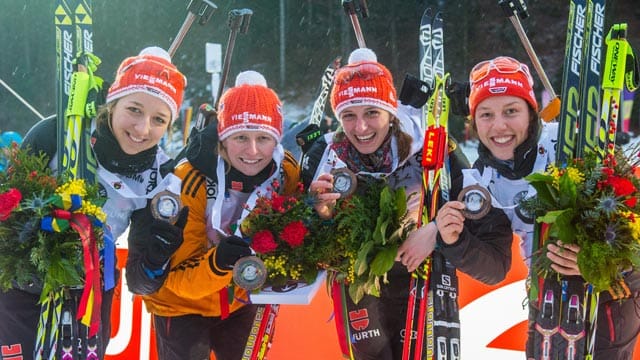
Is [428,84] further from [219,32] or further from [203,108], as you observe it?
[219,32]

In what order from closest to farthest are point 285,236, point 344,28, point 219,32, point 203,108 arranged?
point 285,236 → point 203,108 → point 344,28 → point 219,32

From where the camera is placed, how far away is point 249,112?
112 inches

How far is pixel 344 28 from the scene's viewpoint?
59.4 ft

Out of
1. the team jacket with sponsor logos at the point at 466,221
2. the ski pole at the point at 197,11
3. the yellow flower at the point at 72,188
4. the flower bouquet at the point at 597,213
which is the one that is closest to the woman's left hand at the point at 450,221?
the team jacket with sponsor logos at the point at 466,221

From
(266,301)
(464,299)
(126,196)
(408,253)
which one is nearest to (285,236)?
(266,301)

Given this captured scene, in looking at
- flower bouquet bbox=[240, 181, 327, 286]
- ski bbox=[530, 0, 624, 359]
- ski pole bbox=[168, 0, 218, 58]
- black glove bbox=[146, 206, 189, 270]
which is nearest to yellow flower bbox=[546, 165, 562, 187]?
ski bbox=[530, 0, 624, 359]

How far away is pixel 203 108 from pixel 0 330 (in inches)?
75.2

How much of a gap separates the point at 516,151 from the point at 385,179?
582 millimetres

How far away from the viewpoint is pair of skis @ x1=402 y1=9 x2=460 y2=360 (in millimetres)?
2701

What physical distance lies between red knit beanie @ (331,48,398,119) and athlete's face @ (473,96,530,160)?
15.6 inches

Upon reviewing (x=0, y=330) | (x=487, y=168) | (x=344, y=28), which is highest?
(x=344, y=28)

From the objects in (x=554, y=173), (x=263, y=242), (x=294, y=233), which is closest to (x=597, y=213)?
(x=554, y=173)

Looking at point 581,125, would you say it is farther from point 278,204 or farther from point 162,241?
point 162,241

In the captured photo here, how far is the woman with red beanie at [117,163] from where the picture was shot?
8.89 ft
